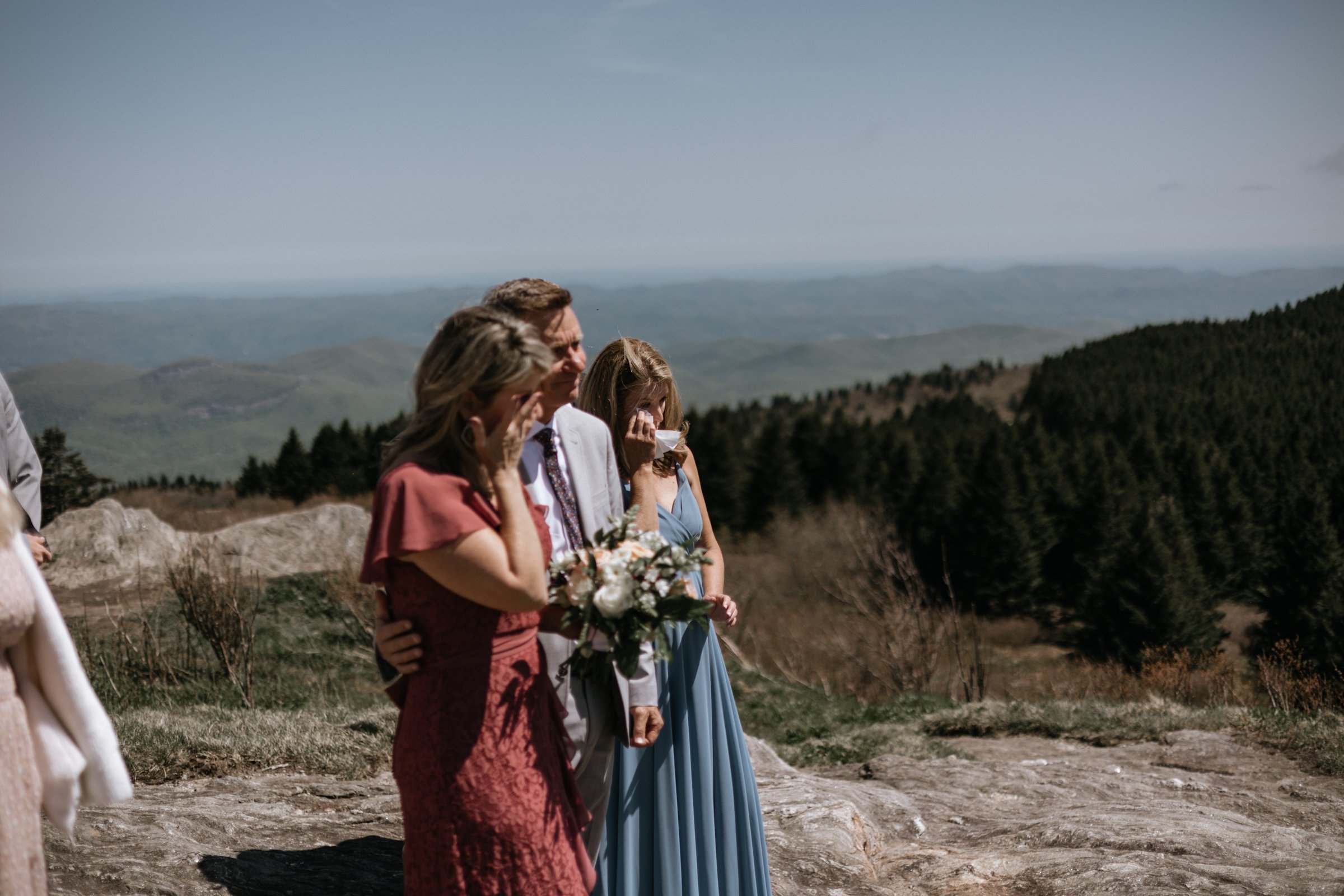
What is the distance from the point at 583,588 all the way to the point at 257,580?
28.1ft

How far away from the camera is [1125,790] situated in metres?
6.59

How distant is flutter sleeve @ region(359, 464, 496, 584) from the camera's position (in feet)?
7.34

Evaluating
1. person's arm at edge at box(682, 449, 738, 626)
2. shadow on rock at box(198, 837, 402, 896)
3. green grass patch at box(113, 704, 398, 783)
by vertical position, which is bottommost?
green grass patch at box(113, 704, 398, 783)

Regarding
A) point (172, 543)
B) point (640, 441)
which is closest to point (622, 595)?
point (640, 441)

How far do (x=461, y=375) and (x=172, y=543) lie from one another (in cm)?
1483

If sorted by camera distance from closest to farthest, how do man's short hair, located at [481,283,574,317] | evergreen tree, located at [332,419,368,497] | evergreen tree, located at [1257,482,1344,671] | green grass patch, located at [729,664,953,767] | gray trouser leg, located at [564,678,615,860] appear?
1. man's short hair, located at [481,283,574,317]
2. gray trouser leg, located at [564,678,615,860]
3. green grass patch, located at [729,664,953,767]
4. evergreen tree, located at [1257,482,1344,671]
5. evergreen tree, located at [332,419,368,497]

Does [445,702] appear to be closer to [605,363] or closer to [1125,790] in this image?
[605,363]

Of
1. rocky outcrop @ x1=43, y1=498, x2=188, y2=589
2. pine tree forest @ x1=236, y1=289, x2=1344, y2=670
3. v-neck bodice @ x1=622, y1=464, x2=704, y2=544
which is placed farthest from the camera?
pine tree forest @ x1=236, y1=289, x2=1344, y2=670

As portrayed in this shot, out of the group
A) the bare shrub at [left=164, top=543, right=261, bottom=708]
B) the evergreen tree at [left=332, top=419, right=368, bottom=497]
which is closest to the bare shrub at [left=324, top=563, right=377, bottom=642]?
the bare shrub at [left=164, top=543, right=261, bottom=708]

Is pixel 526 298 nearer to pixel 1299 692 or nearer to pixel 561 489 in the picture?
pixel 561 489

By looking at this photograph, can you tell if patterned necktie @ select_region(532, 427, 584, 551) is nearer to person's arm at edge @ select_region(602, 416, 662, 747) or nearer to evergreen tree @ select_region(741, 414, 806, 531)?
person's arm at edge @ select_region(602, 416, 662, 747)

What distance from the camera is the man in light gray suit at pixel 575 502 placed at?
9.24 feet

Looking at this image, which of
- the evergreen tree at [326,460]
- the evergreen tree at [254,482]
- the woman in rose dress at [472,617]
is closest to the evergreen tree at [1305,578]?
the woman in rose dress at [472,617]

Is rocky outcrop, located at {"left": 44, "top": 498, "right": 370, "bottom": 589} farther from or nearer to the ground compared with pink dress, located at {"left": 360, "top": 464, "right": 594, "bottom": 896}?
nearer to the ground
